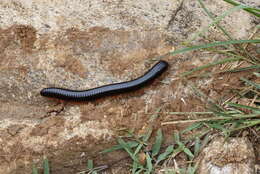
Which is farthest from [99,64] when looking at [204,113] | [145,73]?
[204,113]

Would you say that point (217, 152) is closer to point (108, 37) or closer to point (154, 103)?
point (154, 103)

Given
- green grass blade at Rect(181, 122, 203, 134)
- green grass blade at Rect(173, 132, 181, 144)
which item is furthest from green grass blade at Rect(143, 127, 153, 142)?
green grass blade at Rect(181, 122, 203, 134)

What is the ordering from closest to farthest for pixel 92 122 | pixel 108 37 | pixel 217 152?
pixel 217 152
pixel 92 122
pixel 108 37

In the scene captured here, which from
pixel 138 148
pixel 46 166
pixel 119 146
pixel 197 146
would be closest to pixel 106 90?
pixel 119 146

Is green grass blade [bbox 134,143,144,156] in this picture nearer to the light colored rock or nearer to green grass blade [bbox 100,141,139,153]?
green grass blade [bbox 100,141,139,153]

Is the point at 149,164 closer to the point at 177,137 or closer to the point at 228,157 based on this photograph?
the point at 177,137

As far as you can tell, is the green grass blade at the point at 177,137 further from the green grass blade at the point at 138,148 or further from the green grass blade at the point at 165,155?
the green grass blade at the point at 138,148

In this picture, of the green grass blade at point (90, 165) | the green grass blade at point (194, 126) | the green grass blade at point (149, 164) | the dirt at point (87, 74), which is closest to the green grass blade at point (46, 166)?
the dirt at point (87, 74)
